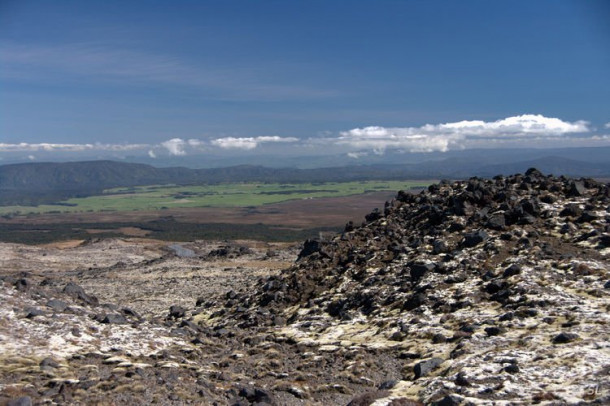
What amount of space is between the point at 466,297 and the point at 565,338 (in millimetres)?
6681

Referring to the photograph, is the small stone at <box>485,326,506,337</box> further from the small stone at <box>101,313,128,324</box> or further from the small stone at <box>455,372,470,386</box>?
the small stone at <box>101,313,128,324</box>

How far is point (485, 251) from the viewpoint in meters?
29.7

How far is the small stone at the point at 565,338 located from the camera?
61.2 ft

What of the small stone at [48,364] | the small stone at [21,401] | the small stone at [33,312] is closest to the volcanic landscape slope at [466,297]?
the small stone at [21,401]

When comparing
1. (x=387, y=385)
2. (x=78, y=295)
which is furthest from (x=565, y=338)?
(x=78, y=295)

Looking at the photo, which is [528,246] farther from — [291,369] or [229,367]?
[229,367]

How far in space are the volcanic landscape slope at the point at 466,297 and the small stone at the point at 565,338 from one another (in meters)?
0.05

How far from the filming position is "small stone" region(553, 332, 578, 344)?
18.6 metres

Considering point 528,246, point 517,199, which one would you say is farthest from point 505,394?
point 517,199

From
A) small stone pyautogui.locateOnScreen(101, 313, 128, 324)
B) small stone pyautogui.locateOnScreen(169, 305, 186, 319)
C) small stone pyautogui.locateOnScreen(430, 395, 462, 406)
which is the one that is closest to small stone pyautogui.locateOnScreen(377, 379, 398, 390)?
small stone pyautogui.locateOnScreen(430, 395, 462, 406)

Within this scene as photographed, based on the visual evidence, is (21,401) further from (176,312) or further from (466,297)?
(176,312)

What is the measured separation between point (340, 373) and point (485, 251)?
13.7m

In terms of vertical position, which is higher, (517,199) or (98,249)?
(517,199)

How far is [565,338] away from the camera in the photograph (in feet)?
61.2
